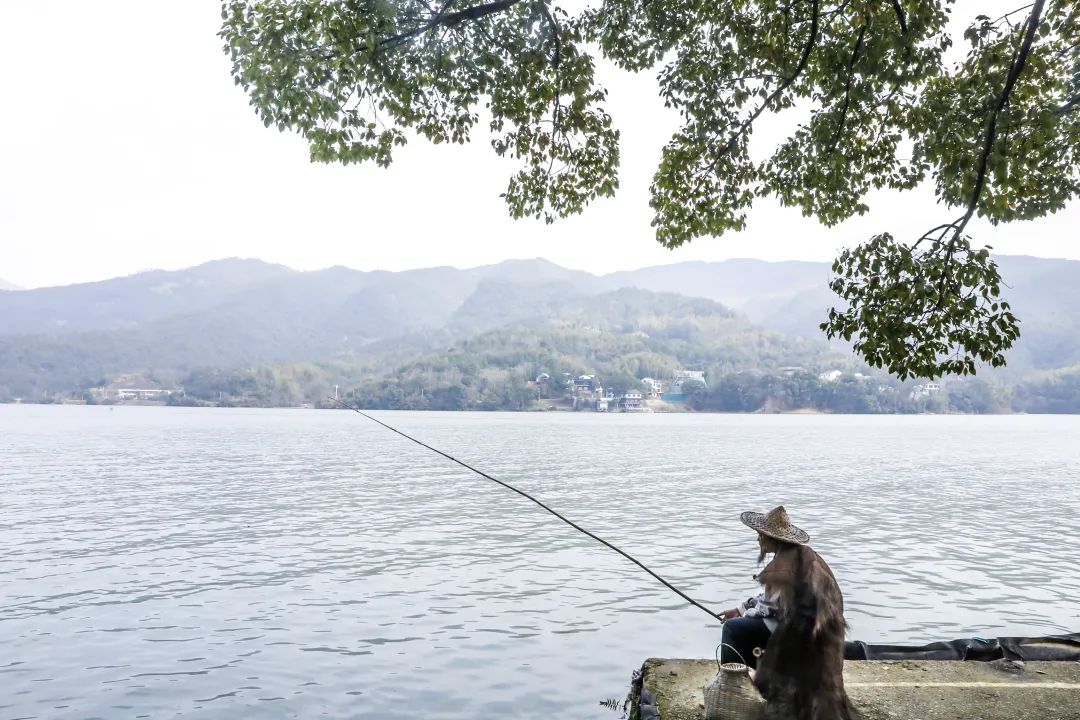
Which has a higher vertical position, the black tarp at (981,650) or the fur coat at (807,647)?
the fur coat at (807,647)

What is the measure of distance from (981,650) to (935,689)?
135 cm

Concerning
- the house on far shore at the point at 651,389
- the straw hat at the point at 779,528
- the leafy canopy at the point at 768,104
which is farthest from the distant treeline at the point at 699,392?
the straw hat at the point at 779,528

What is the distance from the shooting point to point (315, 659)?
Result: 982cm

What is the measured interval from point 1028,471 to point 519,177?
43525 millimetres

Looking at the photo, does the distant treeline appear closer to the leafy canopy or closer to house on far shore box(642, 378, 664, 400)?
house on far shore box(642, 378, 664, 400)

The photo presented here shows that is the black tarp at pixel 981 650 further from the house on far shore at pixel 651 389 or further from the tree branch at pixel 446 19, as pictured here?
the house on far shore at pixel 651 389

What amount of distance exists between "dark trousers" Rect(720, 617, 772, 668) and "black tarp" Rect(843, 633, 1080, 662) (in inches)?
89.3

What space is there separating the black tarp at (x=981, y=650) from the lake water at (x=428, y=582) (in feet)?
9.40

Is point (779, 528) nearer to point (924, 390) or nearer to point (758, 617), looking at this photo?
point (758, 617)

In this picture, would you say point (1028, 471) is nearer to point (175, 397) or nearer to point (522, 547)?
point (522, 547)

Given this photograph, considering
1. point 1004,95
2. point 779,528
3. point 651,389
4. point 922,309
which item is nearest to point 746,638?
point 779,528

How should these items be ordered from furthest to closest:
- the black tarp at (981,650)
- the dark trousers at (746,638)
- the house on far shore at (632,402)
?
the house on far shore at (632,402) < the black tarp at (981,650) < the dark trousers at (746,638)

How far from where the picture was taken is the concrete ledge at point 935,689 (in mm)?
5738

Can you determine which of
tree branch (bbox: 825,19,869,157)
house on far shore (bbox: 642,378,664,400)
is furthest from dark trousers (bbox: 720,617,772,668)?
house on far shore (bbox: 642,378,664,400)
